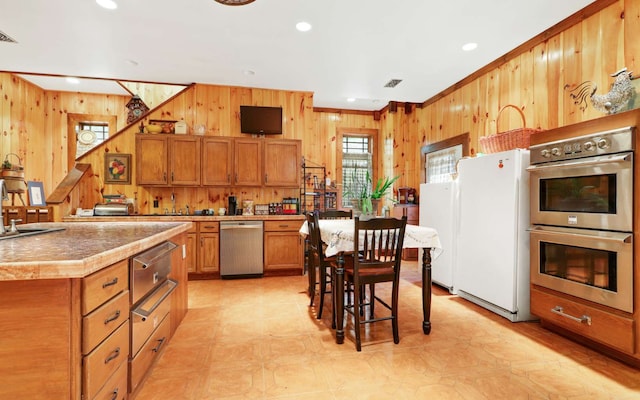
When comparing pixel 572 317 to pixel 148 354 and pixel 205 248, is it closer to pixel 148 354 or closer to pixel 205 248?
pixel 148 354

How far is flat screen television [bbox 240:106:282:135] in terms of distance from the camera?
15.4ft

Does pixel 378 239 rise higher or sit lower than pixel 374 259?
higher

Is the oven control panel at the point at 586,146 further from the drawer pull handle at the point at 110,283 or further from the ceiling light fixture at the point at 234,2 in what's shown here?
the drawer pull handle at the point at 110,283

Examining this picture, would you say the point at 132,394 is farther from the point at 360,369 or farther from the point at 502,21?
the point at 502,21

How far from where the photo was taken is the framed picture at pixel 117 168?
15.0 feet

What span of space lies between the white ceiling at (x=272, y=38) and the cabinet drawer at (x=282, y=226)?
211 centimetres

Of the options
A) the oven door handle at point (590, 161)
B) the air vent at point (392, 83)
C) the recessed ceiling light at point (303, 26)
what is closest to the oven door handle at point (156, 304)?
the recessed ceiling light at point (303, 26)

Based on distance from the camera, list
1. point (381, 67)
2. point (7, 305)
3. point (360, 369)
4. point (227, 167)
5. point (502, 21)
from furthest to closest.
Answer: point (227, 167), point (381, 67), point (502, 21), point (360, 369), point (7, 305)

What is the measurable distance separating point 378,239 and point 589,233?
1.50m

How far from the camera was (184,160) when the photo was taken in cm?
444

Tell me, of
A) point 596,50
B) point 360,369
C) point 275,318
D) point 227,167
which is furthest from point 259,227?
point 596,50

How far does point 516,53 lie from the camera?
3.58 m

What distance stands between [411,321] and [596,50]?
297 centimetres

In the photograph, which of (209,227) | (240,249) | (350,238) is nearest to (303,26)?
(350,238)
